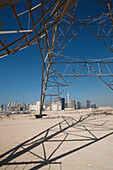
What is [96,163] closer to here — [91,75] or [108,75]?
[91,75]

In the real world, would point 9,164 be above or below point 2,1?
below

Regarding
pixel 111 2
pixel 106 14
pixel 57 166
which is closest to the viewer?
pixel 57 166

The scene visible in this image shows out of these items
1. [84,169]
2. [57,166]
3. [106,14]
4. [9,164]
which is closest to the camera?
[84,169]

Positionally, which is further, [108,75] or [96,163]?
[108,75]

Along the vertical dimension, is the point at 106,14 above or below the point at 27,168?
above

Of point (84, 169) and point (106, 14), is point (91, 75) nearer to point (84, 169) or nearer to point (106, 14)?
point (106, 14)

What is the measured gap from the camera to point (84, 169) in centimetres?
270

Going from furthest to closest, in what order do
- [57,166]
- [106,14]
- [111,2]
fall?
1. [106,14]
2. [111,2]
3. [57,166]

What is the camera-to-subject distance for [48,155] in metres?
3.51

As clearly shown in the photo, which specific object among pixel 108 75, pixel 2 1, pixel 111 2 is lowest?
pixel 2 1

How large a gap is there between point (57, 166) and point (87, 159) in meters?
1.02

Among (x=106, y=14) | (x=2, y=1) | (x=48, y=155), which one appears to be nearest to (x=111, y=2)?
(x=106, y=14)

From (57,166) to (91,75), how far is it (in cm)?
1235

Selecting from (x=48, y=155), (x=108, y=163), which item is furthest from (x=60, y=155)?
(x=108, y=163)
